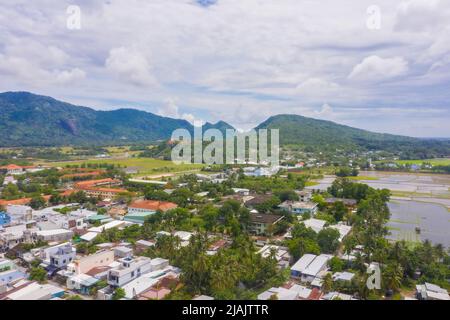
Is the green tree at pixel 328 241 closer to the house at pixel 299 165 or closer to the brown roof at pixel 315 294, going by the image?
the brown roof at pixel 315 294

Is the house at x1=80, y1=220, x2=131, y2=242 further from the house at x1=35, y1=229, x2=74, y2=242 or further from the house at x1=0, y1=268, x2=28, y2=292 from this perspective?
the house at x1=0, y1=268, x2=28, y2=292

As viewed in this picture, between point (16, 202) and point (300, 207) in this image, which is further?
point (16, 202)

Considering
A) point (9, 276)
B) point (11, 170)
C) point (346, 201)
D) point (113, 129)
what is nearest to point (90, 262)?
point (9, 276)

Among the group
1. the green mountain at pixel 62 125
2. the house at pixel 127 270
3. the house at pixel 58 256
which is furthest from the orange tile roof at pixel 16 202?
the green mountain at pixel 62 125

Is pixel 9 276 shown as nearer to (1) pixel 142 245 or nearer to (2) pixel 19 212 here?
(1) pixel 142 245

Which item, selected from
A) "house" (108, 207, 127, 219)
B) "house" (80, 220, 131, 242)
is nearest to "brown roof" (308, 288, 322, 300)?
"house" (80, 220, 131, 242)

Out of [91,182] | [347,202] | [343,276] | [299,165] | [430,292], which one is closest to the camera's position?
[430,292]
